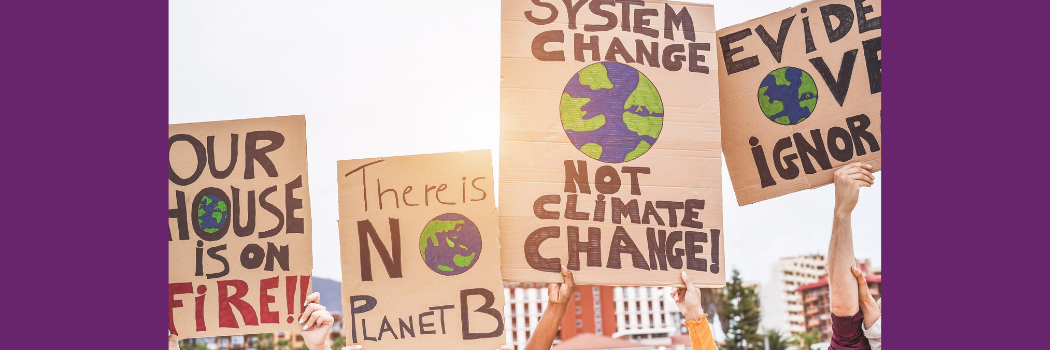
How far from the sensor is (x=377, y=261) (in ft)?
10.1

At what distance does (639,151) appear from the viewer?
3.19 meters

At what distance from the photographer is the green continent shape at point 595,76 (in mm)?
3203

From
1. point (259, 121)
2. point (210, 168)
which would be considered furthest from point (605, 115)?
point (210, 168)

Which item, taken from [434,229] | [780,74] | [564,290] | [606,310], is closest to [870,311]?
[780,74]

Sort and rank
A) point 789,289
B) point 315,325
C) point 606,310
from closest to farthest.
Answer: point 315,325 < point 789,289 < point 606,310

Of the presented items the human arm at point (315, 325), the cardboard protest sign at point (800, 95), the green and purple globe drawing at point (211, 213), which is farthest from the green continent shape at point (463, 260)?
the cardboard protest sign at point (800, 95)

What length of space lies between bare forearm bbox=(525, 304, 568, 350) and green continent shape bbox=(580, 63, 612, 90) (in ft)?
2.80

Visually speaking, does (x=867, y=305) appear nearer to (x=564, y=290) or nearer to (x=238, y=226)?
(x=564, y=290)

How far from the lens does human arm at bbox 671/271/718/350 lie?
3.07m

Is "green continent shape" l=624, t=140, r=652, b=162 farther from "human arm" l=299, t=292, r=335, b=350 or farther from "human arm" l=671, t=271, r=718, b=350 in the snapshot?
"human arm" l=299, t=292, r=335, b=350

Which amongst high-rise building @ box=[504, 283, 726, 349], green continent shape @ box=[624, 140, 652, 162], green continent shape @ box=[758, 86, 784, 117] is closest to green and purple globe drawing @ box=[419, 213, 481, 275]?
green continent shape @ box=[624, 140, 652, 162]

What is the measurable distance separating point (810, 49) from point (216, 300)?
255cm

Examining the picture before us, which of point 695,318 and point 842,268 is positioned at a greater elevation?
point 842,268

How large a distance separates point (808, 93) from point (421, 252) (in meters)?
1.70
